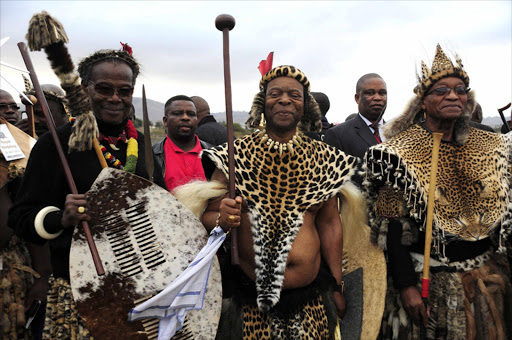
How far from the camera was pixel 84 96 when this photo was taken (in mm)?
2641

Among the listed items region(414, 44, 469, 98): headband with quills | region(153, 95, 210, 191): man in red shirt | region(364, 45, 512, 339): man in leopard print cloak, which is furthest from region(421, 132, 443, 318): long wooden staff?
region(153, 95, 210, 191): man in red shirt

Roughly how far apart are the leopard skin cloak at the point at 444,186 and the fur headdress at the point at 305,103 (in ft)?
1.62

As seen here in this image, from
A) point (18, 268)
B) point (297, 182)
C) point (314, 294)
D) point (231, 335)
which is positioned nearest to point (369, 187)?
point (297, 182)

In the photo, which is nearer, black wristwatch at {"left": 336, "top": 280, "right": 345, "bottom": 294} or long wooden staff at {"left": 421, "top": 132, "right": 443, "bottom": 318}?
long wooden staff at {"left": 421, "top": 132, "right": 443, "bottom": 318}

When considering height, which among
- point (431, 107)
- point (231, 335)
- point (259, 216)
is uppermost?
point (431, 107)

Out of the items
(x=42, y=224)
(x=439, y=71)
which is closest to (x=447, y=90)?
(x=439, y=71)

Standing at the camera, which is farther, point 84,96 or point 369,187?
point 369,187

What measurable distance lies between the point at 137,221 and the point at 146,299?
16.6 inches

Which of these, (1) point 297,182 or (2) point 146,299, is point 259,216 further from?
(2) point 146,299

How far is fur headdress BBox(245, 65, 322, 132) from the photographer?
327 cm

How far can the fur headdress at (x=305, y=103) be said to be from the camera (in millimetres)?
3271

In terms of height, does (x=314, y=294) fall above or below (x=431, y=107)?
below

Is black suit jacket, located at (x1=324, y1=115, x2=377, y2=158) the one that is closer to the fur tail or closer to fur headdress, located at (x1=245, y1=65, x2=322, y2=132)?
fur headdress, located at (x1=245, y1=65, x2=322, y2=132)

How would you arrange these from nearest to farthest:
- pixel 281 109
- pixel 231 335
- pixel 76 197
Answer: pixel 76 197
pixel 231 335
pixel 281 109
